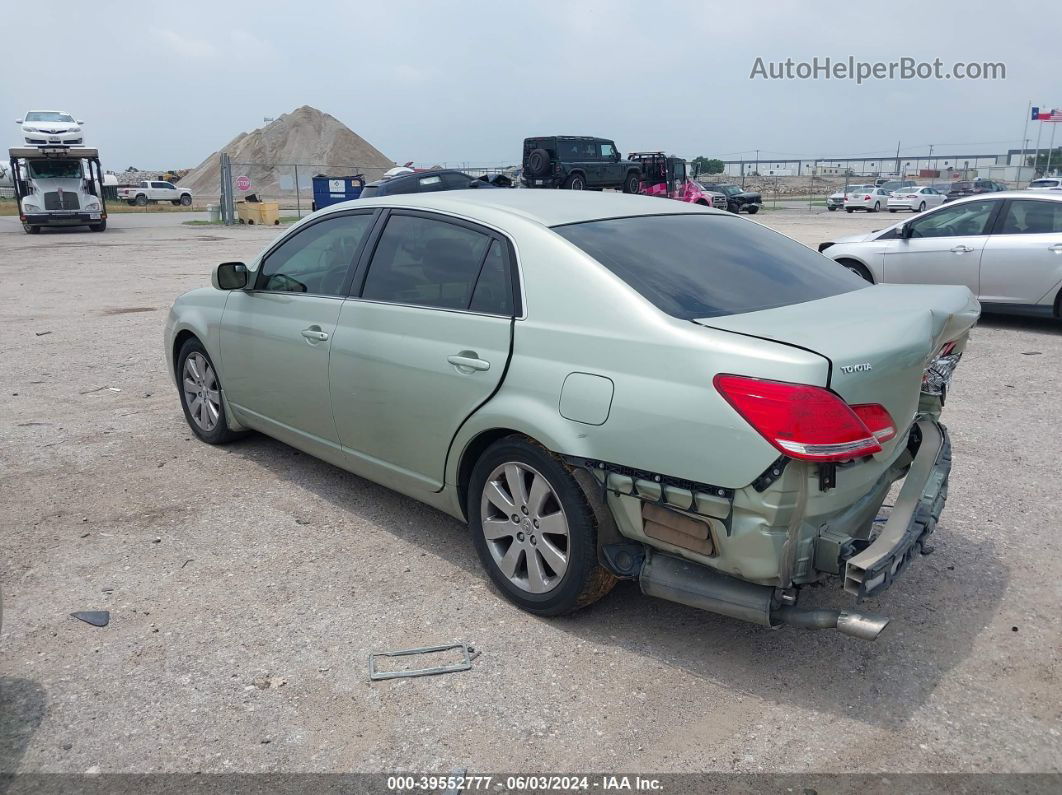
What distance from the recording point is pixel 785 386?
277cm

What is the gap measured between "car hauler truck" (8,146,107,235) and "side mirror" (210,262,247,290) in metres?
25.8

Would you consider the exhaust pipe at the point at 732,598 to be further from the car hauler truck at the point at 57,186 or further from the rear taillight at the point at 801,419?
the car hauler truck at the point at 57,186

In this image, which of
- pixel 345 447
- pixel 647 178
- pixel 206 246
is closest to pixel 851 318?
pixel 345 447

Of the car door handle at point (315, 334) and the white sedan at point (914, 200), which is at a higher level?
the white sedan at point (914, 200)

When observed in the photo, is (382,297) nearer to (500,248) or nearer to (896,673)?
(500,248)

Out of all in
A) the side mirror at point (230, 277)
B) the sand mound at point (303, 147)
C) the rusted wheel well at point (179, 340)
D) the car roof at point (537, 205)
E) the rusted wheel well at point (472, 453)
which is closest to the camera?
the rusted wheel well at point (472, 453)

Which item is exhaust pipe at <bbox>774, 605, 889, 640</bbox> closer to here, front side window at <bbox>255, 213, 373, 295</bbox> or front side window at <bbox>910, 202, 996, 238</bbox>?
front side window at <bbox>255, 213, 373, 295</bbox>

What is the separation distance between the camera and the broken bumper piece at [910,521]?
2.88m

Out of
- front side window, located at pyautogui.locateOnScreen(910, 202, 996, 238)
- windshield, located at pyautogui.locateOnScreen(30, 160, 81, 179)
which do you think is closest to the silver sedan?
front side window, located at pyautogui.locateOnScreen(910, 202, 996, 238)

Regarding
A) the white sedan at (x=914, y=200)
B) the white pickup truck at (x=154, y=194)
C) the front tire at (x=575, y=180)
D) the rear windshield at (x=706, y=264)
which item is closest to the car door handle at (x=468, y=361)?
the rear windshield at (x=706, y=264)

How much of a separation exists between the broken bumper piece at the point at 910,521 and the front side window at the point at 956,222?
281 inches

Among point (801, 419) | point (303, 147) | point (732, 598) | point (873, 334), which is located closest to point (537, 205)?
point (873, 334)

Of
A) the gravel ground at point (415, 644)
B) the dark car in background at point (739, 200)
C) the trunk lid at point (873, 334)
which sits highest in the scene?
the dark car in background at point (739, 200)

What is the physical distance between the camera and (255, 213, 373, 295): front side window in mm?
4488
